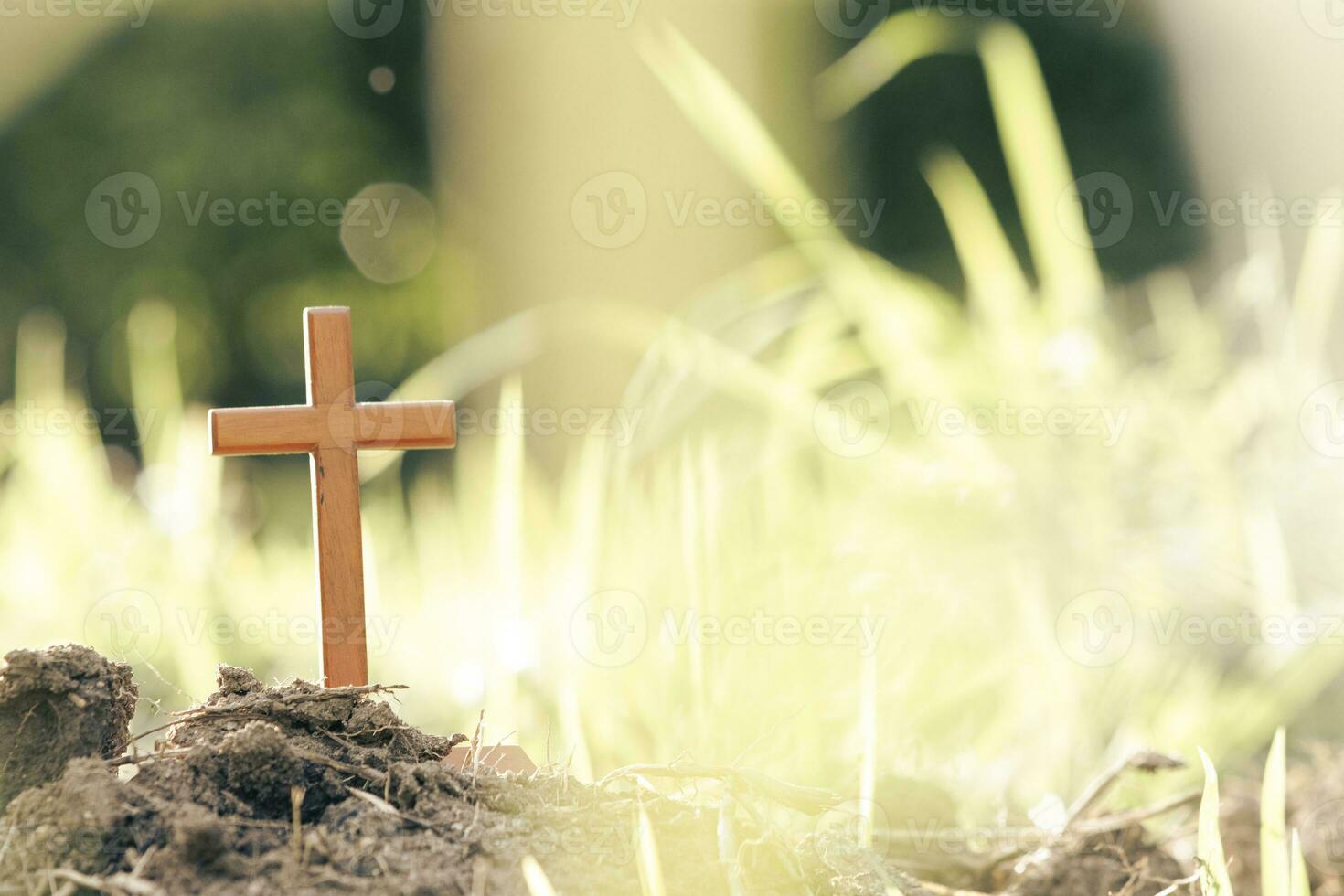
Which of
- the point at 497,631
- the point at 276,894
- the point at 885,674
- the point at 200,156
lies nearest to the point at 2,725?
the point at 276,894

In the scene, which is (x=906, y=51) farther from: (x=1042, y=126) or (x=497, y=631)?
(x=497, y=631)

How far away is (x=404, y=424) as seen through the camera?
58.6 inches

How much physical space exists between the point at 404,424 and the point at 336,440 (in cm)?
8

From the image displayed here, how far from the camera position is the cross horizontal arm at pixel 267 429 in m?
1.45

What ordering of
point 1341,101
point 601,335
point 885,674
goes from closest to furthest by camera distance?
point 885,674
point 601,335
point 1341,101

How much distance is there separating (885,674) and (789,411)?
0.49m

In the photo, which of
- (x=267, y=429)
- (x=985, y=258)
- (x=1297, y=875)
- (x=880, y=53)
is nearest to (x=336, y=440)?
(x=267, y=429)

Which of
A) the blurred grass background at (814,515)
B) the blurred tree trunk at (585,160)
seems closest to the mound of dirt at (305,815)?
the blurred grass background at (814,515)

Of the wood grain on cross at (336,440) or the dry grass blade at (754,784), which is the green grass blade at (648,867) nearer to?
the dry grass blade at (754,784)

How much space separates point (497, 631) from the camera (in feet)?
7.22

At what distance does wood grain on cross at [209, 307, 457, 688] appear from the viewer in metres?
1.41

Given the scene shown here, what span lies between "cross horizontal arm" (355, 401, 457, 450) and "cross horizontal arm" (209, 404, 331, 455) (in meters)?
Result: 0.04

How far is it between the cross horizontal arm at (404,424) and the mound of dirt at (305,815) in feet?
1.11

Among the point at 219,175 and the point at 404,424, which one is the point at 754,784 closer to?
the point at 404,424
